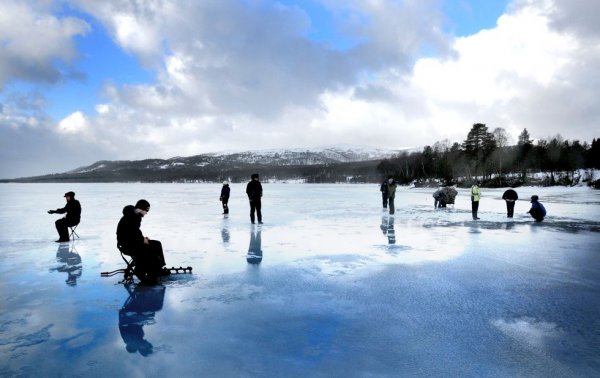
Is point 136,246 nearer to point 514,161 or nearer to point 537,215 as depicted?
point 537,215

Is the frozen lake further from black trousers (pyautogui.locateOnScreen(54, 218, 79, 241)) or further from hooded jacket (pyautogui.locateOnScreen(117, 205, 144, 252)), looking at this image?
black trousers (pyautogui.locateOnScreen(54, 218, 79, 241))

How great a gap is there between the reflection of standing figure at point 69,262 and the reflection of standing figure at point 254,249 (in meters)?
3.11

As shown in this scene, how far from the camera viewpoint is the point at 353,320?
181 inches

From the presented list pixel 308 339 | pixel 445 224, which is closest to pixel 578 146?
pixel 445 224

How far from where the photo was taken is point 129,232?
6172 mm

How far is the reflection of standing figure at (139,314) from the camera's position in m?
3.92

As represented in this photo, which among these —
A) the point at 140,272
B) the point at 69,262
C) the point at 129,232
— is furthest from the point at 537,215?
the point at 69,262

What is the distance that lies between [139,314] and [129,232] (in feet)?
5.67

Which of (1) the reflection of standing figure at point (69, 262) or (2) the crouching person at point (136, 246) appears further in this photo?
(1) the reflection of standing figure at point (69, 262)

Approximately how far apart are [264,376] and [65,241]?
9525 millimetres

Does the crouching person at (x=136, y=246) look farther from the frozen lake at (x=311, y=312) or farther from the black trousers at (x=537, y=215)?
the black trousers at (x=537, y=215)

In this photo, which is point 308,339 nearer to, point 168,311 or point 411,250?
point 168,311

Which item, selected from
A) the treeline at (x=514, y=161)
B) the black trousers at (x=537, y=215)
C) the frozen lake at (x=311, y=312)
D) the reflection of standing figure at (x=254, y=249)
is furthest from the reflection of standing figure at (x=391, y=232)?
the treeline at (x=514, y=161)

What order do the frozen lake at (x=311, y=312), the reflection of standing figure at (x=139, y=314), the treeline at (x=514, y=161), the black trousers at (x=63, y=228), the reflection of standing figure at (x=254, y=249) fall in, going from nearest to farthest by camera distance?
1. the frozen lake at (x=311, y=312)
2. the reflection of standing figure at (x=139, y=314)
3. the reflection of standing figure at (x=254, y=249)
4. the black trousers at (x=63, y=228)
5. the treeline at (x=514, y=161)
